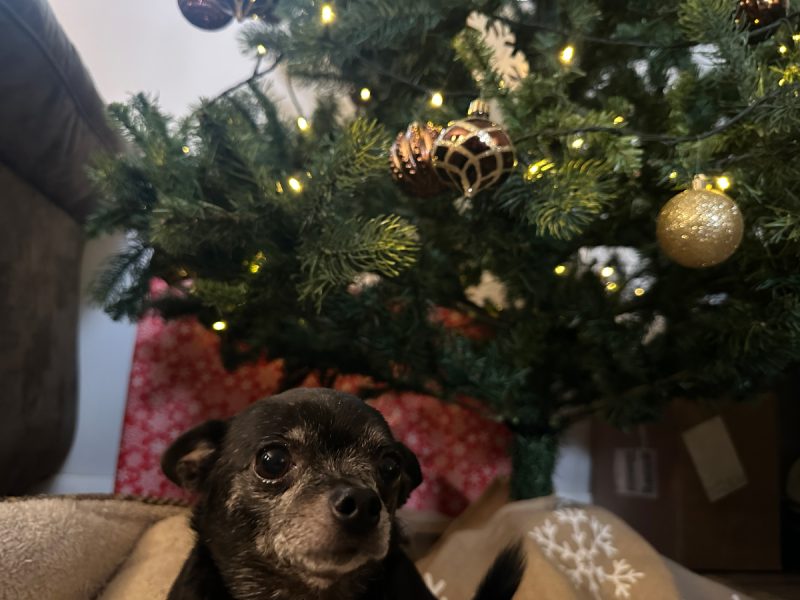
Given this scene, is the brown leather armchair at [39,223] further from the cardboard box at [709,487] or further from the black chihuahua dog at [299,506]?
the cardboard box at [709,487]

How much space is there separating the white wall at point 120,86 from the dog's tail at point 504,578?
101 cm

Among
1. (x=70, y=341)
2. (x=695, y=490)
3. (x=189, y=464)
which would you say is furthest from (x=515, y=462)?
(x=70, y=341)

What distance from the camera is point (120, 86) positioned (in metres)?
1.88

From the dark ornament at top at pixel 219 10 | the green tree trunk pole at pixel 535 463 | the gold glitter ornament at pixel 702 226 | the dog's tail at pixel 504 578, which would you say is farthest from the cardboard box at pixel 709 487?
the dark ornament at top at pixel 219 10

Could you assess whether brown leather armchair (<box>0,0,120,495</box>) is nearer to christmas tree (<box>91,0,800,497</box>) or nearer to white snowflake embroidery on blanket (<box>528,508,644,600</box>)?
christmas tree (<box>91,0,800,497</box>)

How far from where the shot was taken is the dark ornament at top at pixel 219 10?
111 centimetres

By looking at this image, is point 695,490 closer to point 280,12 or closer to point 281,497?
point 281,497

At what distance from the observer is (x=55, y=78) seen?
4.53 feet

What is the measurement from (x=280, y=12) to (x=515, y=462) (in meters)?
1.07

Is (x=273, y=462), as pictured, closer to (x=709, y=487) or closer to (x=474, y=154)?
(x=474, y=154)

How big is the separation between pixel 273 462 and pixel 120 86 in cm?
153

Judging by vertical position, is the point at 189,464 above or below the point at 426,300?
below

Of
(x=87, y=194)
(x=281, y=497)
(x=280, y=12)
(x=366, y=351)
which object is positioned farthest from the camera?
(x=87, y=194)

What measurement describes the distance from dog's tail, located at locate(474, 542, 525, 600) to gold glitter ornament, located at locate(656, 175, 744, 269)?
1.74ft
